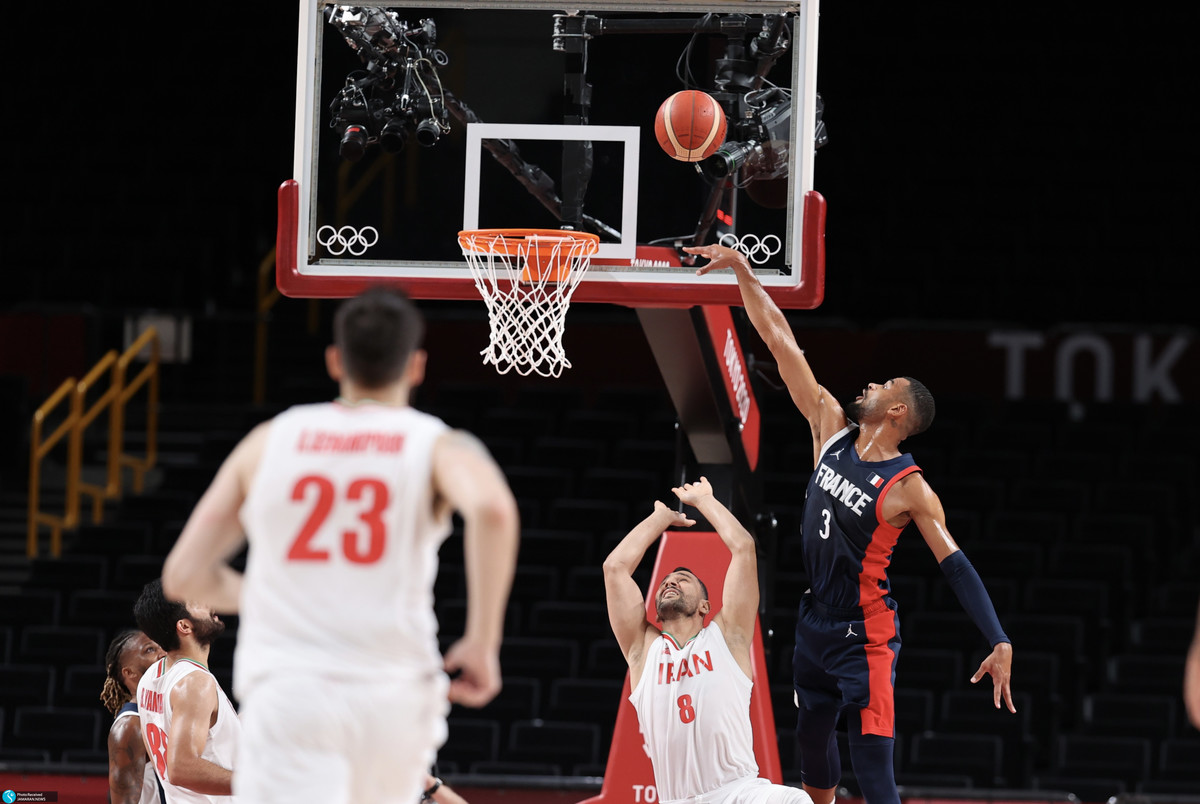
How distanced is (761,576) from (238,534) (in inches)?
166

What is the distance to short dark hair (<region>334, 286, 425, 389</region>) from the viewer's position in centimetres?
353

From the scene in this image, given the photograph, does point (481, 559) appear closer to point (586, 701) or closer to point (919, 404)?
point (919, 404)

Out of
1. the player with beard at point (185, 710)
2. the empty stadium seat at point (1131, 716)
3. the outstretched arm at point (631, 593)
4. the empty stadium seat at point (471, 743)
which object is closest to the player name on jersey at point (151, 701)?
the player with beard at point (185, 710)

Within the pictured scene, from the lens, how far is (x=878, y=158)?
1606 cm

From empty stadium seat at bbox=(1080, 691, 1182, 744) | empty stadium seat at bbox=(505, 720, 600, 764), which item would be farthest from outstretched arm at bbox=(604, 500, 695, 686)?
empty stadium seat at bbox=(1080, 691, 1182, 744)

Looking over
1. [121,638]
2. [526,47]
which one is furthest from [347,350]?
[526,47]

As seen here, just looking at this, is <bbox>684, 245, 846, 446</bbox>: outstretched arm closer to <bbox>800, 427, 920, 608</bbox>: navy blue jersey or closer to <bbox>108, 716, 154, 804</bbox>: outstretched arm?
<bbox>800, 427, 920, 608</bbox>: navy blue jersey

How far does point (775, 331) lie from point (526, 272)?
96 cm

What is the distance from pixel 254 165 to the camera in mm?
15688

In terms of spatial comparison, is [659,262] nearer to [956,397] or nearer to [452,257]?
[452,257]

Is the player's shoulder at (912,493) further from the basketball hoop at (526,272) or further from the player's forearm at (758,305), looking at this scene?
the basketball hoop at (526,272)

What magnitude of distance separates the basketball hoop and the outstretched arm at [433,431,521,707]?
103 inches

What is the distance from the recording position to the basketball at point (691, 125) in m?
6.15

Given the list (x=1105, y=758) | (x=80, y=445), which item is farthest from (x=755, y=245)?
(x=80, y=445)
